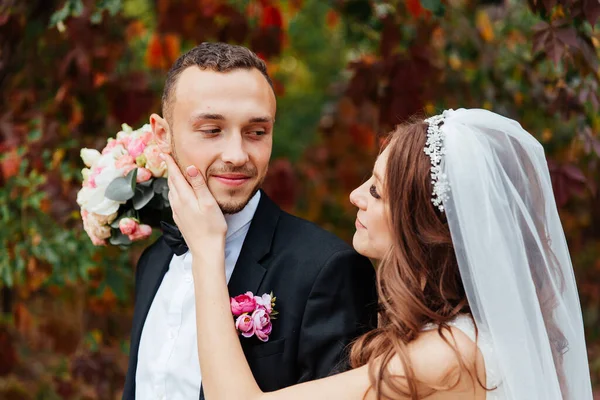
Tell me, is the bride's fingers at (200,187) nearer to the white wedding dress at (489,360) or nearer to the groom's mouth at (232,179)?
the groom's mouth at (232,179)

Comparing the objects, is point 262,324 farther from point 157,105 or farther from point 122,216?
point 157,105

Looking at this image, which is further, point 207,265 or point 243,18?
point 243,18

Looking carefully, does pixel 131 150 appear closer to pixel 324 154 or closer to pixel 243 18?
pixel 243 18

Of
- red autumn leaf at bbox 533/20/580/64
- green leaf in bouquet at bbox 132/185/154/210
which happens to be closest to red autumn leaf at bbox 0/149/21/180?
green leaf in bouquet at bbox 132/185/154/210

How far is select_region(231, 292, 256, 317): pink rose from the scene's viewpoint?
95.8 inches

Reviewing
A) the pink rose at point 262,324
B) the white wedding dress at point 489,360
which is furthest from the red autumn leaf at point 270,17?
the white wedding dress at point 489,360

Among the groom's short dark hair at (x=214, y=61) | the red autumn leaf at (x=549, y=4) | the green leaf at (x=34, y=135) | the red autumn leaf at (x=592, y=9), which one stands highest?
the red autumn leaf at (x=549, y=4)

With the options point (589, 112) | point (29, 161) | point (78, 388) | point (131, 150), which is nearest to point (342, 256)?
point (131, 150)

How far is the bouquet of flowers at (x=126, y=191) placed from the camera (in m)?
2.82

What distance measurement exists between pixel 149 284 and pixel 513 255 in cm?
139

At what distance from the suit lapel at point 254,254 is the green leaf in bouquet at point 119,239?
56 centimetres

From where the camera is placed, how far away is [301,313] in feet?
A: 7.97

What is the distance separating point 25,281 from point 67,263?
0.51 m

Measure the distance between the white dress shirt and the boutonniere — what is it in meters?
0.19
